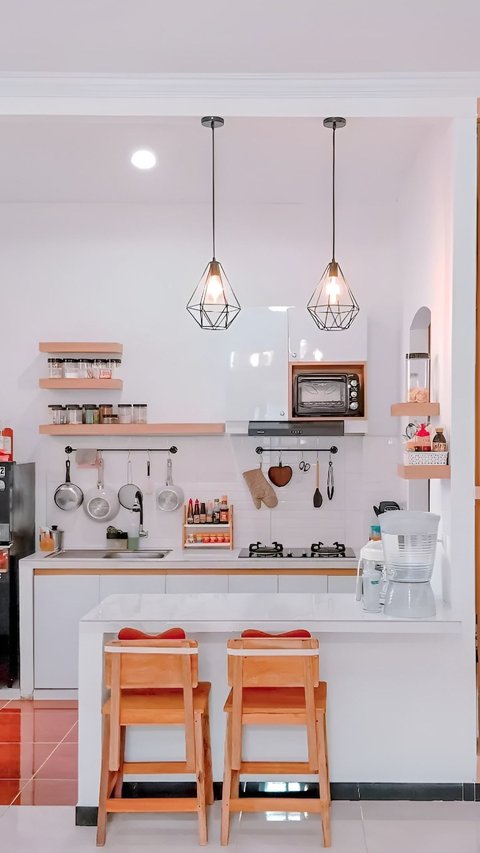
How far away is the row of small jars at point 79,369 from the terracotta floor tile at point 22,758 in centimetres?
239

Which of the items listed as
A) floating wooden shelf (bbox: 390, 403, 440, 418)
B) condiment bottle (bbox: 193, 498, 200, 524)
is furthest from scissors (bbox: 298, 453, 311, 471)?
floating wooden shelf (bbox: 390, 403, 440, 418)

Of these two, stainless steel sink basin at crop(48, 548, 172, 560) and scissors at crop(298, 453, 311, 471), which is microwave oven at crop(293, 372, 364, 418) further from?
stainless steel sink basin at crop(48, 548, 172, 560)

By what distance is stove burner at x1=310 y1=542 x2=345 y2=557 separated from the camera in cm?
558

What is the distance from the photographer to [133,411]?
588cm

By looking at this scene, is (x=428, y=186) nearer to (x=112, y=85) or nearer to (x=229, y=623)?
(x=112, y=85)

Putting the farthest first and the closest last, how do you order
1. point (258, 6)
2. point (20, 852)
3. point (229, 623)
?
1. point (229, 623)
2. point (20, 852)
3. point (258, 6)

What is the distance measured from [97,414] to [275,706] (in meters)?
3.00

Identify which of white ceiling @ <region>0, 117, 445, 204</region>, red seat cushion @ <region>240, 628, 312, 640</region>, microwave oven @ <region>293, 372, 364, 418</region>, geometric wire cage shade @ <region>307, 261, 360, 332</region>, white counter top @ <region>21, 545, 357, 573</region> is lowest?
white counter top @ <region>21, 545, 357, 573</region>

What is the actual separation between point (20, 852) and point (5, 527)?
2492mm

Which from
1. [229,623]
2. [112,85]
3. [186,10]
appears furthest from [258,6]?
[229,623]

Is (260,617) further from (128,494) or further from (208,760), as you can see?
(128,494)

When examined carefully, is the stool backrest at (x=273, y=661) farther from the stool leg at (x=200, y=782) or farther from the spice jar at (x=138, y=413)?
the spice jar at (x=138, y=413)

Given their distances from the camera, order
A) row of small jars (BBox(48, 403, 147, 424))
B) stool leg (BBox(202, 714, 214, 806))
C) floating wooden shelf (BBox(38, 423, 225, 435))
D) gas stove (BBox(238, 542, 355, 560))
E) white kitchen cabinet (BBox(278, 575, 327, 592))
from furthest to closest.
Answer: row of small jars (BBox(48, 403, 147, 424)), floating wooden shelf (BBox(38, 423, 225, 435)), gas stove (BBox(238, 542, 355, 560)), white kitchen cabinet (BBox(278, 575, 327, 592)), stool leg (BBox(202, 714, 214, 806))

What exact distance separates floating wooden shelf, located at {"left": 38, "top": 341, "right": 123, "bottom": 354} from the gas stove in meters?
1.63
